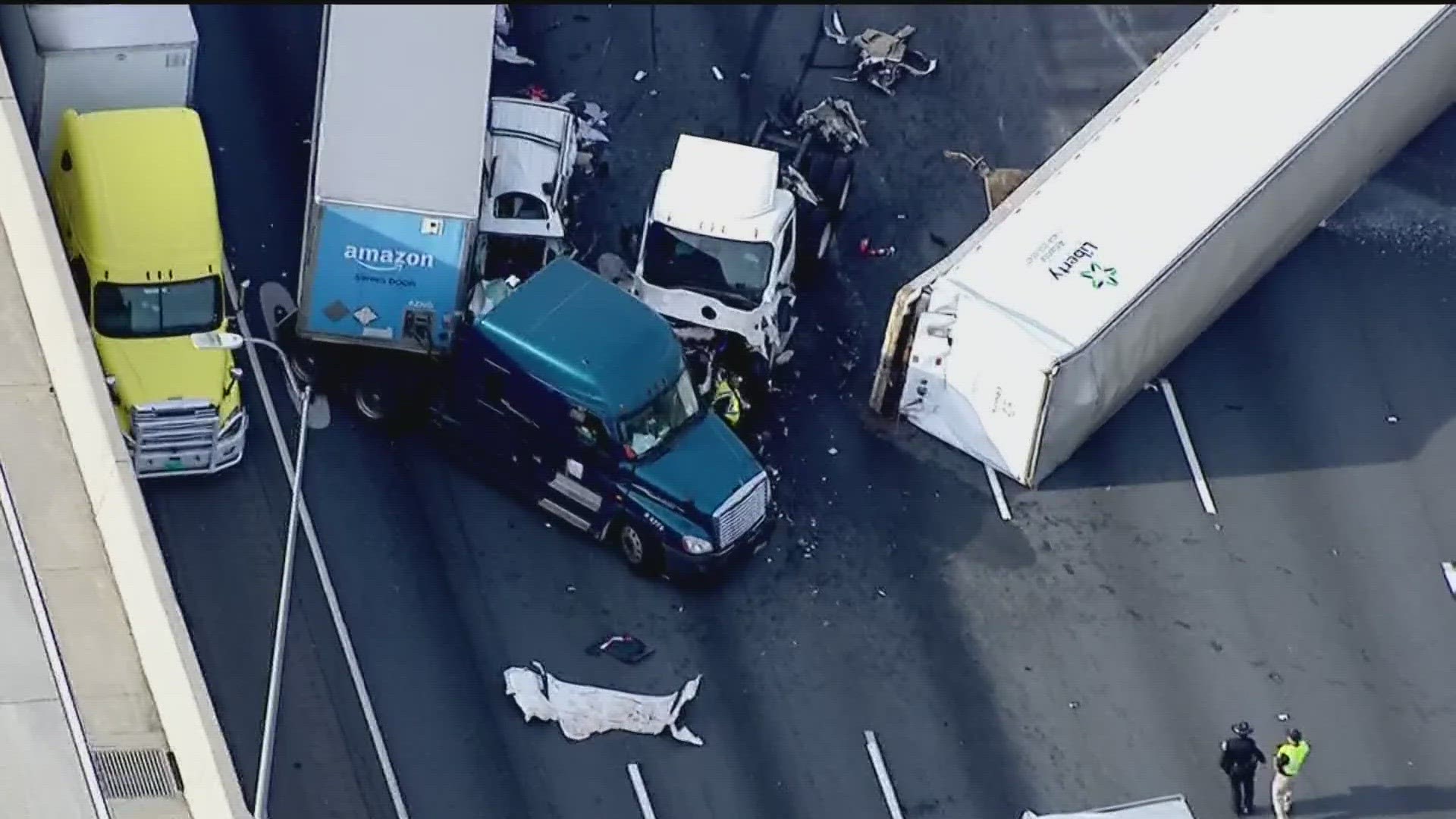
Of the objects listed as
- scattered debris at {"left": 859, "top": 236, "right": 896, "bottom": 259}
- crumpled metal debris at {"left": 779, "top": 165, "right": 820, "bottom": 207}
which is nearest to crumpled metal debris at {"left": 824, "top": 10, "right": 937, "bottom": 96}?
scattered debris at {"left": 859, "top": 236, "right": 896, "bottom": 259}

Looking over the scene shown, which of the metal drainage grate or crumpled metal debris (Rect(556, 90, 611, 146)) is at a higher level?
crumpled metal debris (Rect(556, 90, 611, 146))

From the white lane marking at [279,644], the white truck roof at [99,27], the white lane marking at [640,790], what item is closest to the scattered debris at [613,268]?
the white lane marking at [279,644]

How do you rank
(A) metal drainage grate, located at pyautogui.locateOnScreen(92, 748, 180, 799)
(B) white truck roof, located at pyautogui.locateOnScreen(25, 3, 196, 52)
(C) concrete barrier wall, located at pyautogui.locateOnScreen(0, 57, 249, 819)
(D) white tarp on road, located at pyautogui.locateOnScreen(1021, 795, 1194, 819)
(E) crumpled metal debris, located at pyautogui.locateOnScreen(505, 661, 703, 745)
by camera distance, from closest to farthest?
1. (C) concrete barrier wall, located at pyautogui.locateOnScreen(0, 57, 249, 819)
2. (A) metal drainage grate, located at pyautogui.locateOnScreen(92, 748, 180, 799)
3. (D) white tarp on road, located at pyautogui.locateOnScreen(1021, 795, 1194, 819)
4. (E) crumpled metal debris, located at pyautogui.locateOnScreen(505, 661, 703, 745)
5. (B) white truck roof, located at pyautogui.locateOnScreen(25, 3, 196, 52)

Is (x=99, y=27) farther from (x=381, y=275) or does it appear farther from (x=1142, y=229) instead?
(x=1142, y=229)

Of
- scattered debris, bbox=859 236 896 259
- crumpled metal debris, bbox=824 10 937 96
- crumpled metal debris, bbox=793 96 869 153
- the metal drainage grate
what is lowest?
the metal drainage grate

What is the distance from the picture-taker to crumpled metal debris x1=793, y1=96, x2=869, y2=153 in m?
40.2

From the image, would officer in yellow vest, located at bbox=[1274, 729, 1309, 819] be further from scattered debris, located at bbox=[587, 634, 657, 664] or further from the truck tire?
the truck tire

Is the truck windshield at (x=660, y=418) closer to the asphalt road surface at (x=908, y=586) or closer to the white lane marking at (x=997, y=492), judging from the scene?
the asphalt road surface at (x=908, y=586)

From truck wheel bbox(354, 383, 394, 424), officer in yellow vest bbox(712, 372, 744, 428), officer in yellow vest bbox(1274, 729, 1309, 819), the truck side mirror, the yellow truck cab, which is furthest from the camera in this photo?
officer in yellow vest bbox(712, 372, 744, 428)

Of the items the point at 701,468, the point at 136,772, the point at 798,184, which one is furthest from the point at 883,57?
the point at 136,772

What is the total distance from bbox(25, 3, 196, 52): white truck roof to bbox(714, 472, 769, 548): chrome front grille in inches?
388

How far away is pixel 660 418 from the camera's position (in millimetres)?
35062

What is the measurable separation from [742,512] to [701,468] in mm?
754

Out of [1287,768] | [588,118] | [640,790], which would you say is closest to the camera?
[1287,768]
